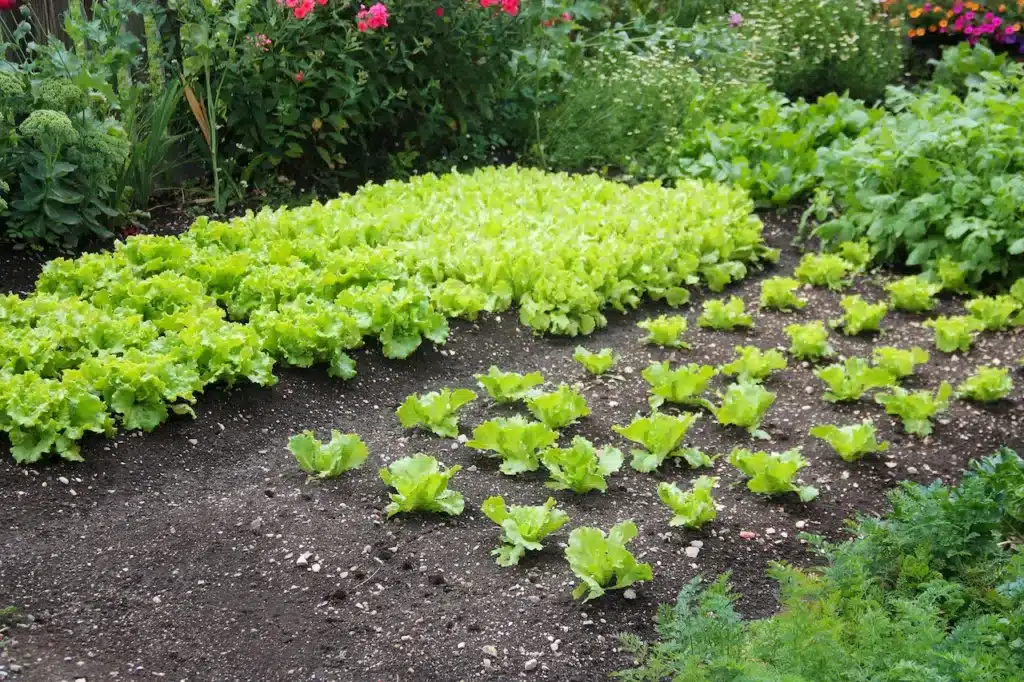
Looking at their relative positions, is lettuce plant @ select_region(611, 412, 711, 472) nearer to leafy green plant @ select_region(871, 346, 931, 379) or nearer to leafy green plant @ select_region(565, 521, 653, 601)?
leafy green plant @ select_region(565, 521, 653, 601)

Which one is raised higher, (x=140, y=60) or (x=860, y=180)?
(x=140, y=60)

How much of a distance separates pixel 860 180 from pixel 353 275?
3292mm

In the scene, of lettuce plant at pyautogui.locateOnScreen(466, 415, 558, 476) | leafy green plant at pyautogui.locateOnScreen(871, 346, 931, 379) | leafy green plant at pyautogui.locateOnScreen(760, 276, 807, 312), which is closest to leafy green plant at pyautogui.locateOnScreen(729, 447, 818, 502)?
lettuce plant at pyautogui.locateOnScreen(466, 415, 558, 476)

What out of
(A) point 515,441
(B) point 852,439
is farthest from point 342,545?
(B) point 852,439

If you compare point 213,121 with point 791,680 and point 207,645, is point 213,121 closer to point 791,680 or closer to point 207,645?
point 207,645

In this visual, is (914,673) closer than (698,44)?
Yes

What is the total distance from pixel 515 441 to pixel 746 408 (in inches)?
41.2

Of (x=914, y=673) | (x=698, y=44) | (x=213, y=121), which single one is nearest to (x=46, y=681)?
(x=914, y=673)

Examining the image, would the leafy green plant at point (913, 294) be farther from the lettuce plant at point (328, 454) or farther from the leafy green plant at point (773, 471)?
the lettuce plant at point (328, 454)

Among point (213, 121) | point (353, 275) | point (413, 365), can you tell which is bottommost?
point (413, 365)

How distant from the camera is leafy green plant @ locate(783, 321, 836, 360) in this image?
5254mm

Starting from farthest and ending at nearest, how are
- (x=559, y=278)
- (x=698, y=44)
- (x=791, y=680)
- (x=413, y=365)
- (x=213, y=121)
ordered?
(x=698, y=44), (x=213, y=121), (x=559, y=278), (x=413, y=365), (x=791, y=680)

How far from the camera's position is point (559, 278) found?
18.2 ft

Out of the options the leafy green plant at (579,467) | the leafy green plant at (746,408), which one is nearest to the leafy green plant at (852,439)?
the leafy green plant at (746,408)
